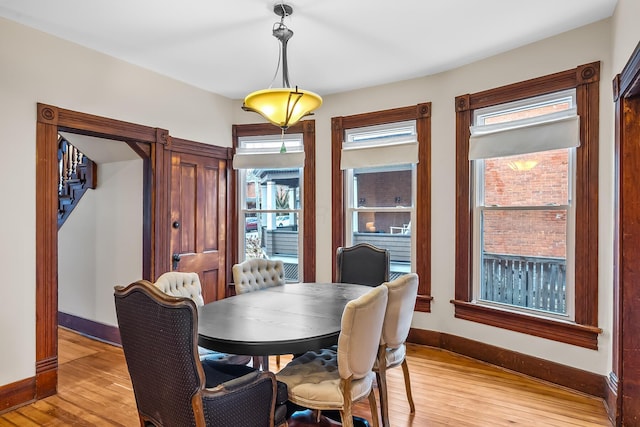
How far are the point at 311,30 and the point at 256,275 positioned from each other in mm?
2081

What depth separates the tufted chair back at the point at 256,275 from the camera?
3.21m

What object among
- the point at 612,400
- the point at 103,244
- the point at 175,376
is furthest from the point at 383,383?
the point at 103,244

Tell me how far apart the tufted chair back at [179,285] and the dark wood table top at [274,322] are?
21cm

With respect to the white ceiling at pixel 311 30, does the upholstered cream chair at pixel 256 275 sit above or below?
below

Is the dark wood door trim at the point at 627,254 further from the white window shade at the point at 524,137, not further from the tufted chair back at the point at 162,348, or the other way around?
the tufted chair back at the point at 162,348

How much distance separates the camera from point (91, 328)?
430 cm

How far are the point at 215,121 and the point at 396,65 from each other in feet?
7.24

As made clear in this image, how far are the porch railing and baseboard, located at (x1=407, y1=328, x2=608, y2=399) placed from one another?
441mm

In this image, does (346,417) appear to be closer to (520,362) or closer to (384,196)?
(520,362)

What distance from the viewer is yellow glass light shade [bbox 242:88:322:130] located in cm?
236

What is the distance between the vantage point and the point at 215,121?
180 inches

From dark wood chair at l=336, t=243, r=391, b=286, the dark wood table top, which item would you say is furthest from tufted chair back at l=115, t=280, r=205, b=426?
dark wood chair at l=336, t=243, r=391, b=286

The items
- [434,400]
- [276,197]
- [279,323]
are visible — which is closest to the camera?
[279,323]

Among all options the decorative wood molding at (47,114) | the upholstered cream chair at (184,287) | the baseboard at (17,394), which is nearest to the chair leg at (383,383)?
the upholstered cream chair at (184,287)
